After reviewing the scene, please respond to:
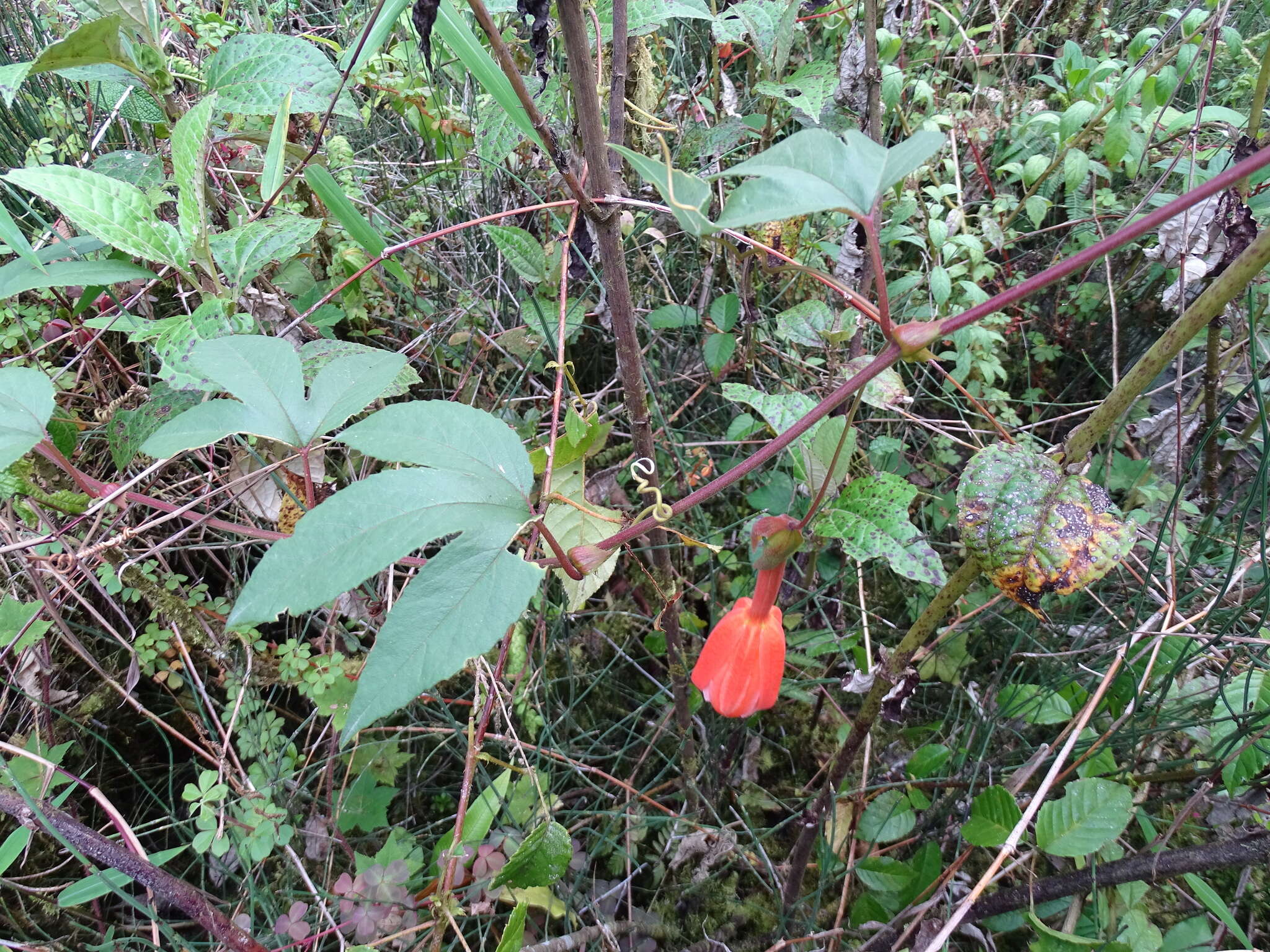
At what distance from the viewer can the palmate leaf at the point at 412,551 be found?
35cm

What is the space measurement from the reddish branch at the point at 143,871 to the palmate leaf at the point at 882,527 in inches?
27.7

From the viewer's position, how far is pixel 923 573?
66cm

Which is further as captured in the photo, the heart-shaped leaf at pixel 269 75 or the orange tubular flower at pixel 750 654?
the heart-shaped leaf at pixel 269 75

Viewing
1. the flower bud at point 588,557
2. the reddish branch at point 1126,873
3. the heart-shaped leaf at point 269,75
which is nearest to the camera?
the flower bud at point 588,557

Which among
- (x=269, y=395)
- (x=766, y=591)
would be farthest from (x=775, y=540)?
(x=269, y=395)

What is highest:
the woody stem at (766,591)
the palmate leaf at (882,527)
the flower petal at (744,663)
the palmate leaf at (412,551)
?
the palmate leaf at (412,551)

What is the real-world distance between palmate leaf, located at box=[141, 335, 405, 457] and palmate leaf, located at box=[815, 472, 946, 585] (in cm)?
45

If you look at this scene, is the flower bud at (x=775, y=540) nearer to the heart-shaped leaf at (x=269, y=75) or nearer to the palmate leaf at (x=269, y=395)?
the palmate leaf at (x=269, y=395)

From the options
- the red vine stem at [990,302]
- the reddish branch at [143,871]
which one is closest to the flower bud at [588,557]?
the red vine stem at [990,302]

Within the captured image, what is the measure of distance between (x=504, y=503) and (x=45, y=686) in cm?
96

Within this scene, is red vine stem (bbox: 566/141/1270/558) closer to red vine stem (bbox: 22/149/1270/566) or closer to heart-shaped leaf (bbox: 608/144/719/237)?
red vine stem (bbox: 22/149/1270/566)

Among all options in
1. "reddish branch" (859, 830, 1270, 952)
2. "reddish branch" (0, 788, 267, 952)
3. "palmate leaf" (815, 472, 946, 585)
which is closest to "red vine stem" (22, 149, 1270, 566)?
"palmate leaf" (815, 472, 946, 585)

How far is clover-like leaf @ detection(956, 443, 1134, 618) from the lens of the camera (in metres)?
0.54

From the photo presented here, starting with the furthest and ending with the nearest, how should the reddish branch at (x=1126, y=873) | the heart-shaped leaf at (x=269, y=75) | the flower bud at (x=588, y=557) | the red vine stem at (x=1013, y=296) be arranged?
the heart-shaped leaf at (x=269, y=75) → the reddish branch at (x=1126, y=873) → the flower bud at (x=588, y=557) → the red vine stem at (x=1013, y=296)
